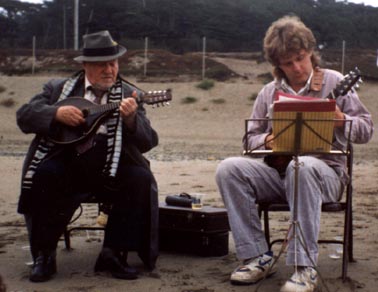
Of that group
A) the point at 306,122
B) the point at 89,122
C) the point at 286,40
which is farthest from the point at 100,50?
the point at 306,122

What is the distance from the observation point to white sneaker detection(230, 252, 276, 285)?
4926 millimetres

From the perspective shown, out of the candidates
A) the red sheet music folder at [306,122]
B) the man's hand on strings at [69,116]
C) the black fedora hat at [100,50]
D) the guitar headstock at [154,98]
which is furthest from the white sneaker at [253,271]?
the black fedora hat at [100,50]

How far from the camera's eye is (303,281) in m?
4.62

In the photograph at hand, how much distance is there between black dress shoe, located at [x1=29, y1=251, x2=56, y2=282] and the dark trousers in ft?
0.17

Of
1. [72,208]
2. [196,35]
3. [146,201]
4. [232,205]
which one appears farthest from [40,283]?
[196,35]

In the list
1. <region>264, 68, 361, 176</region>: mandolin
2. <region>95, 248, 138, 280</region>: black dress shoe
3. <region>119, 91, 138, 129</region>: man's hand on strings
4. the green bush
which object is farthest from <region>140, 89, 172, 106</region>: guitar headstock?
the green bush

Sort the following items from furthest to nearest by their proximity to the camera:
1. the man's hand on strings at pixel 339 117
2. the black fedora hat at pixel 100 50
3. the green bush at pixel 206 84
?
the green bush at pixel 206 84 < the black fedora hat at pixel 100 50 < the man's hand on strings at pixel 339 117

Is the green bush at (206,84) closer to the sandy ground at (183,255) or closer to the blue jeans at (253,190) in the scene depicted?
the sandy ground at (183,255)

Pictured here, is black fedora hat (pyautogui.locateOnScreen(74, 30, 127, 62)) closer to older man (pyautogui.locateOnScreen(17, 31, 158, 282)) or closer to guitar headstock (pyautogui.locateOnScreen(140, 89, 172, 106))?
older man (pyautogui.locateOnScreen(17, 31, 158, 282))

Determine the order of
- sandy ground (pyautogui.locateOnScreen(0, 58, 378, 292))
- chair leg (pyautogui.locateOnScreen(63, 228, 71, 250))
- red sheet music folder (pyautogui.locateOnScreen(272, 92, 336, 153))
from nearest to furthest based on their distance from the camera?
1. red sheet music folder (pyautogui.locateOnScreen(272, 92, 336, 153))
2. sandy ground (pyautogui.locateOnScreen(0, 58, 378, 292))
3. chair leg (pyautogui.locateOnScreen(63, 228, 71, 250))

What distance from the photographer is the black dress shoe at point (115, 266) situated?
5.17m

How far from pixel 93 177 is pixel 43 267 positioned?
2.18 ft

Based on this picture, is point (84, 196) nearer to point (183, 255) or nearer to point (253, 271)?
point (183, 255)

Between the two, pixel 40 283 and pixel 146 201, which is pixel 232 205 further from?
pixel 40 283
